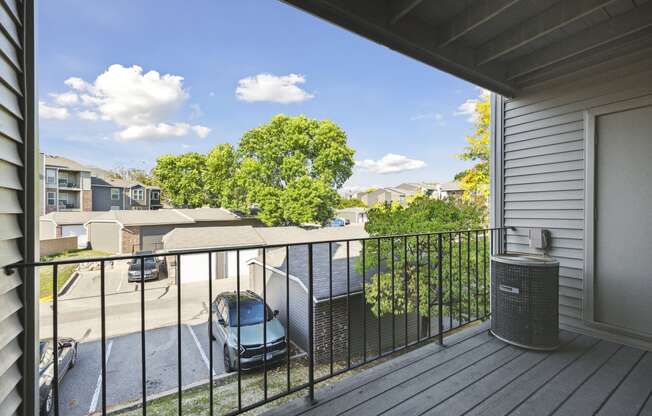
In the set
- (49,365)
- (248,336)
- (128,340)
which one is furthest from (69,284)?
(248,336)

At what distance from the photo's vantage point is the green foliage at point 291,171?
19484 millimetres

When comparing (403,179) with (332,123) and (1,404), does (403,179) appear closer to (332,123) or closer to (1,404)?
(332,123)

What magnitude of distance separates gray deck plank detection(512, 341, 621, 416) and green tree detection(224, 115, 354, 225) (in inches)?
681

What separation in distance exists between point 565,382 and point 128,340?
30.9 ft

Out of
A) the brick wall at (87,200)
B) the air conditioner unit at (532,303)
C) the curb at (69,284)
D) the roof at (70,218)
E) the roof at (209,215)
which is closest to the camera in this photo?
the air conditioner unit at (532,303)

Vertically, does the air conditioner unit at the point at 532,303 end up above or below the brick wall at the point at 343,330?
above

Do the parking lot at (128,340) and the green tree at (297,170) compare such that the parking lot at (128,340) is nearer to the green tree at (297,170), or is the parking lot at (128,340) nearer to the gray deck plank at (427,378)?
the gray deck plank at (427,378)

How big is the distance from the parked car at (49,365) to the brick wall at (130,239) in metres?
11.2

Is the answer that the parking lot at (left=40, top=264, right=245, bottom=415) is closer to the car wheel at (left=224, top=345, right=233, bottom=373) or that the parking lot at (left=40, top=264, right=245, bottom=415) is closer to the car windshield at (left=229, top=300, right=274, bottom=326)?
the car wheel at (left=224, top=345, right=233, bottom=373)

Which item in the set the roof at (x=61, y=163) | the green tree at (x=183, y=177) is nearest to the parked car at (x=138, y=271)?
the green tree at (x=183, y=177)

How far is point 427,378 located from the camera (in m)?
1.85

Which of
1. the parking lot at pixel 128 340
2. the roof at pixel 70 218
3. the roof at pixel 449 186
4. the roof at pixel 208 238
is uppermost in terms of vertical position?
the roof at pixel 449 186

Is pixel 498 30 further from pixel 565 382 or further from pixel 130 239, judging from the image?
pixel 130 239

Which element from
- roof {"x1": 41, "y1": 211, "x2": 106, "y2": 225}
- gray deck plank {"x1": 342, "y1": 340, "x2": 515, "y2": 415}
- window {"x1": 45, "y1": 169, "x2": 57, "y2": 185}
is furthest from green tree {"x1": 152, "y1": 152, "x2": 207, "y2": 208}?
gray deck plank {"x1": 342, "y1": 340, "x2": 515, "y2": 415}
